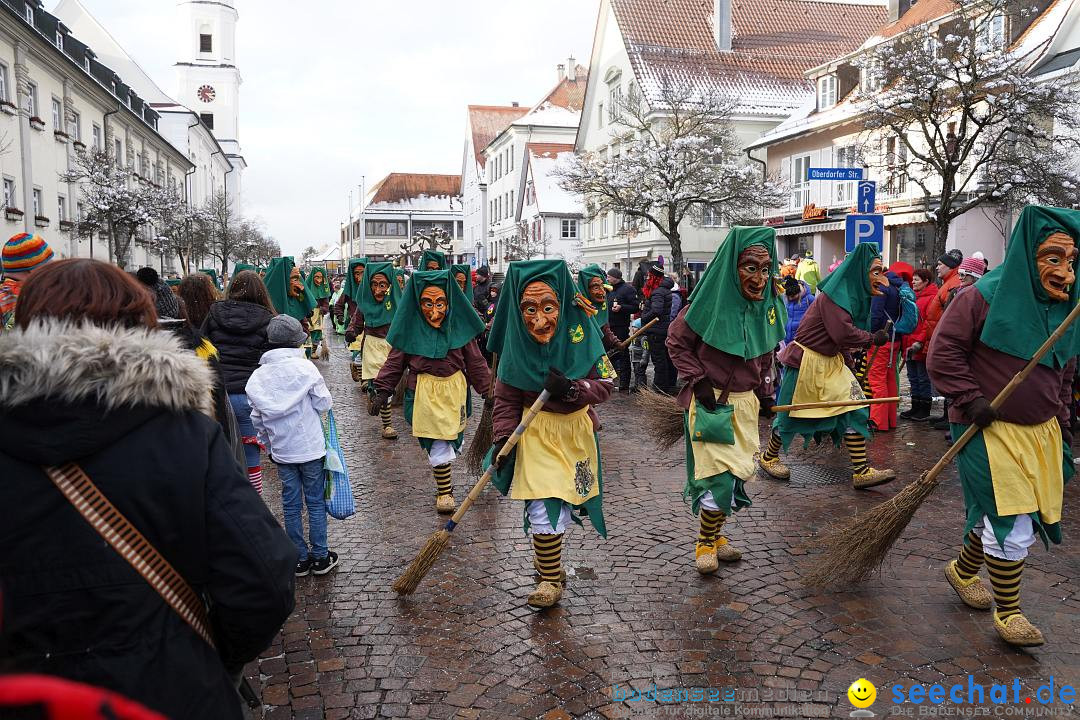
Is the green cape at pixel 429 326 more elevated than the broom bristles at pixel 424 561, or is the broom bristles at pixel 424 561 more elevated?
the green cape at pixel 429 326

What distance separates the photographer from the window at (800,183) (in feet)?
99.5

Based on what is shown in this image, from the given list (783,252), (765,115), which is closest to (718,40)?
(765,115)

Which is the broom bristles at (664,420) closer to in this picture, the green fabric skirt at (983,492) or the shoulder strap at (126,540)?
the green fabric skirt at (983,492)

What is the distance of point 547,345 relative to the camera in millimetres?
4965

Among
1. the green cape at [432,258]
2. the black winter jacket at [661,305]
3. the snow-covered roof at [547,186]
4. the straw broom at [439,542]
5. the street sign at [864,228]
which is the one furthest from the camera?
the snow-covered roof at [547,186]

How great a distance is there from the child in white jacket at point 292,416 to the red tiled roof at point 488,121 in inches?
2755

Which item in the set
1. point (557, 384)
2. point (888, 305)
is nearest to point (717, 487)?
point (557, 384)

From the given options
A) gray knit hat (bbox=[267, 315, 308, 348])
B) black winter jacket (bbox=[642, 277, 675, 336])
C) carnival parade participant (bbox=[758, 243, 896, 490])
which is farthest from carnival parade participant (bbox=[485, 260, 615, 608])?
black winter jacket (bbox=[642, 277, 675, 336])

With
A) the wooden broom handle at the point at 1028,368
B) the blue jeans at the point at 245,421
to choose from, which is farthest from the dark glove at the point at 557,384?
the blue jeans at the point at 245,421

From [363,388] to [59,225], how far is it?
1860cm

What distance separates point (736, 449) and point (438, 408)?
2.67 meters

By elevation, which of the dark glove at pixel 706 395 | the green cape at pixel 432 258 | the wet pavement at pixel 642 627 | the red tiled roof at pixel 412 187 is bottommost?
the wet pavement at pixel 642 627

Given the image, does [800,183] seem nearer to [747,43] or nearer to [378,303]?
[747,43]

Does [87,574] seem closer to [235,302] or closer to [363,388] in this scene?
[235,302]
